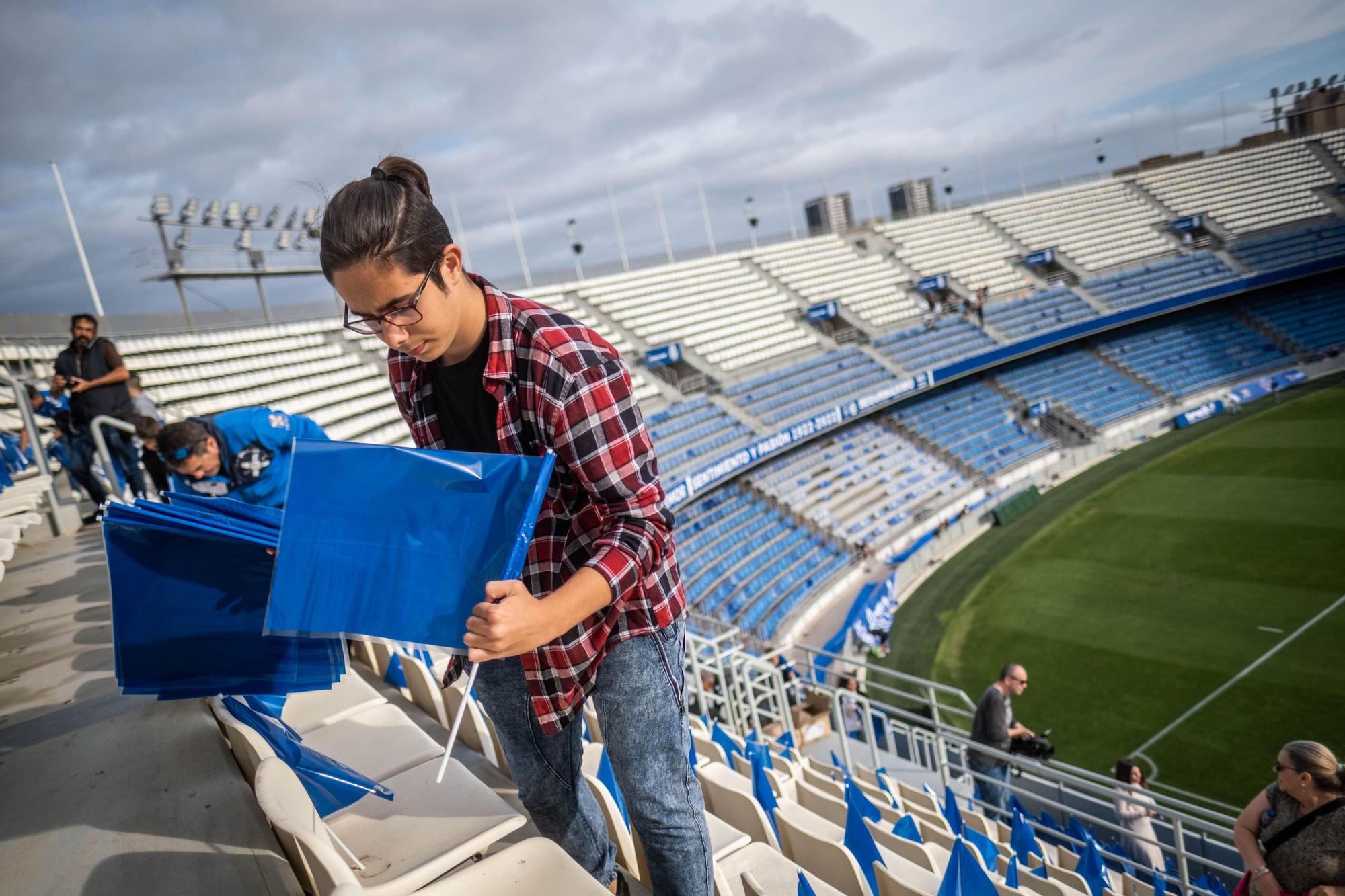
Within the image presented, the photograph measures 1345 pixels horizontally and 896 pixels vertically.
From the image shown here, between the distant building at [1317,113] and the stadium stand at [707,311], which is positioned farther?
the distant building at [1317,113]

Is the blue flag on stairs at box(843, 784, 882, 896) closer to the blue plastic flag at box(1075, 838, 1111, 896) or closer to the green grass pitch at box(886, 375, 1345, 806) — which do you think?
the blue plastic flag at box(1075, 838, 1111, 896)

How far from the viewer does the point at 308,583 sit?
1268 millimetres

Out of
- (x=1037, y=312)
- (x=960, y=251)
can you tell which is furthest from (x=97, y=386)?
(x=960, y=251)

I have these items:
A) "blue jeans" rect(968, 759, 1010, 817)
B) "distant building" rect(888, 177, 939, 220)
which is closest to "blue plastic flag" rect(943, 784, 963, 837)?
"blue jeans" rect(968, 759, 1010, 817)

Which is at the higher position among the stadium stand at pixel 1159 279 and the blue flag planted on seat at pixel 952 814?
the blue flag planted on seat at pixel 952 814

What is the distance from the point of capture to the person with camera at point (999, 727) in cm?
535

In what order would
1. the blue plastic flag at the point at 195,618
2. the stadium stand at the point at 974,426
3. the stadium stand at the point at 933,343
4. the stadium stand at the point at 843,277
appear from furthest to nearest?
1. the stadium stand at the point at 843,277
2. the stadium stand at the point at 933,343
3. the stadium stand at the point at 974,426
4. the blue plastic flag at the point at 195,618

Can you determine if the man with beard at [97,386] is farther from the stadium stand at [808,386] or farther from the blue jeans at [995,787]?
the stadium stand at [808,386]

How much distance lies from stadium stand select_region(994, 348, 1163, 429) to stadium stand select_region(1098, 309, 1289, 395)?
865 millimetres

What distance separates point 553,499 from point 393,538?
264mm

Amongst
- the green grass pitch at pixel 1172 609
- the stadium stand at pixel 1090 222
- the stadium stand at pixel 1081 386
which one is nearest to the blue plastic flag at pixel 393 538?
the green grass pitch at pixel 1172 609

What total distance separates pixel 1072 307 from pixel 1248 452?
9.00 meters

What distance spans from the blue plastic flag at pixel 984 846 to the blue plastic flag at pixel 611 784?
5.85ft

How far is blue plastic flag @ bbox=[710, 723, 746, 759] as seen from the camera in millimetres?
4473
